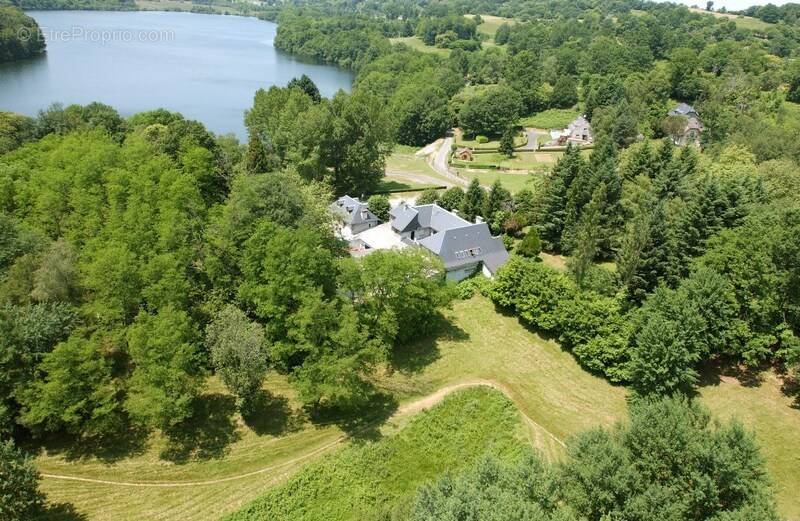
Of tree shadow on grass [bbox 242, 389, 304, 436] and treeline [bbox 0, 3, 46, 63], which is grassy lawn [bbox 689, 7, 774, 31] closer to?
tree shadow on grass [bbox 242, 389, 304, 436]

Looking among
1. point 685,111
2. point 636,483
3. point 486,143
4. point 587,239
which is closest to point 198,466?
point 636,483

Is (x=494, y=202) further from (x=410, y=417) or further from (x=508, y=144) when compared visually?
(x=508, y=144)

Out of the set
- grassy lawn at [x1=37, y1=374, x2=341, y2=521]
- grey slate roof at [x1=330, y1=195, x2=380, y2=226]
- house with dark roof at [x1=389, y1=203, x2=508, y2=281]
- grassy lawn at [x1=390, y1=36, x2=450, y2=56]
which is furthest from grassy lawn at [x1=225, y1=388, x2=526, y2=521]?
grassy lawn at [x1=390, y1=36, x2=450, y2=56]

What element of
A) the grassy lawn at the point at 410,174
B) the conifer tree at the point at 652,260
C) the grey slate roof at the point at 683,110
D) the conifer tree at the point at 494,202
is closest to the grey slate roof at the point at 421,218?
the conifer tree at the point at 494,202

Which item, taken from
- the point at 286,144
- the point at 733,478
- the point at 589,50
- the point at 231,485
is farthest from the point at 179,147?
the point at 589,50

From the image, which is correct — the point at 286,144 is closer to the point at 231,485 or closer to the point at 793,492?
the point at 231,485

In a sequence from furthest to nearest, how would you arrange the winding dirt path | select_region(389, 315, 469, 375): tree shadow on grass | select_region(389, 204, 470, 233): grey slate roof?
select_region(389, 204, 470, 233): grey slate roof < select_region(389, 315, 469, 375): tree shadow on grass < the winding dirt path
